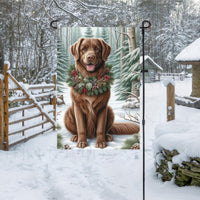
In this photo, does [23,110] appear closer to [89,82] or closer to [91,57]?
[89,82]

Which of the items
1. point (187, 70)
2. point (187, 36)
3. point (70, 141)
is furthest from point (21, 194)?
point (187, 36)

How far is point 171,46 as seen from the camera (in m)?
4.43

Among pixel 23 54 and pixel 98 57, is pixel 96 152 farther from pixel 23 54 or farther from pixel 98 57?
pixel 23 54

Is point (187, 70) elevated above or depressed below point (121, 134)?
above

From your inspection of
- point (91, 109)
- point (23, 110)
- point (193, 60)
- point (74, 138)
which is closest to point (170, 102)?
point (193, 60)

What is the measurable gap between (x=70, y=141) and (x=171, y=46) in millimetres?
2016

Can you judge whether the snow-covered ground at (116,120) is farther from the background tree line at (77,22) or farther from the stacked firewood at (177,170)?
the background tree line at (77,22)

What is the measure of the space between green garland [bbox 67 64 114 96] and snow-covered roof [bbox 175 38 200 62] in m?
1.08

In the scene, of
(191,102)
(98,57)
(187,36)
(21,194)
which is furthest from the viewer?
(187,36)

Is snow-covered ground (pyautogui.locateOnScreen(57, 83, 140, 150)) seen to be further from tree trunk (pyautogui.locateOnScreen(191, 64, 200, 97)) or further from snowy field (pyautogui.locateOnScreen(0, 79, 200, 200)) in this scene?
tree trunk (pyautogui.locateOnScreen(191, 64, 200, 97))

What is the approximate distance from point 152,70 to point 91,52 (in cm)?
115

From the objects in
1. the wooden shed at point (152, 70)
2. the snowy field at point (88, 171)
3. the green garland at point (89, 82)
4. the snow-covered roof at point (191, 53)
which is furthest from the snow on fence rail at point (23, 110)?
the snow-covered roof at point (191, 53)

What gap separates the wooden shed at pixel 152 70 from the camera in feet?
14.5

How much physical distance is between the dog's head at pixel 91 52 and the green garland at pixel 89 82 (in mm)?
119
